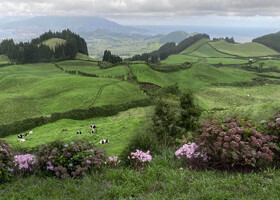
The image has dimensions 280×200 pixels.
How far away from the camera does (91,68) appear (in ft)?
373

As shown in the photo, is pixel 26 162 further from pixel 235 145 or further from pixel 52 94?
pixel 52 94

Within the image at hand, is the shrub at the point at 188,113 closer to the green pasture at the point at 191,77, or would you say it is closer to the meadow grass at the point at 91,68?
the green pasture at the point at 191,77

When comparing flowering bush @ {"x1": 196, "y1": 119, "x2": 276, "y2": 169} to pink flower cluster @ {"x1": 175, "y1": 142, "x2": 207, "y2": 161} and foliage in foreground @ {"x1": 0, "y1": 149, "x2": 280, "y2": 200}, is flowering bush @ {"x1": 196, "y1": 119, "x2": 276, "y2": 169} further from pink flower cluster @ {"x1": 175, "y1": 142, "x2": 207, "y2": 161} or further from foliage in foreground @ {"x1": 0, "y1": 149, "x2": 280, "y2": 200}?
foliage in foreground @ {"x1": 0, "y1": 149, "x2": 280, "y2": 200}

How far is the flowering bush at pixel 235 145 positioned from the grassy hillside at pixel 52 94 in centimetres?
4673

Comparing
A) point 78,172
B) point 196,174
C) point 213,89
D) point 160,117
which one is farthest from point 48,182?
point 213,89

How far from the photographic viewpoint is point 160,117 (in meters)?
21.7

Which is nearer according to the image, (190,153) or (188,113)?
(190,153)

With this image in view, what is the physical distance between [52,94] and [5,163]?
5628 centimetres

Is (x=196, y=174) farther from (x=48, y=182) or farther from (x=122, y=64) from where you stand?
(x=122, y=64)

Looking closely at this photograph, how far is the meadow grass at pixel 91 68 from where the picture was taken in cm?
9266

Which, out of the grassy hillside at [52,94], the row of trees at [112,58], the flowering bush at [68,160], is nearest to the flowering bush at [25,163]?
the flowering bush at [68,160]

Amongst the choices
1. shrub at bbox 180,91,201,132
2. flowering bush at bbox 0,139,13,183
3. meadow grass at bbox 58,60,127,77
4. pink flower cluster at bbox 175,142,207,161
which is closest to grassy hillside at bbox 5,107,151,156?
shrub at bbox 180,91,201,132

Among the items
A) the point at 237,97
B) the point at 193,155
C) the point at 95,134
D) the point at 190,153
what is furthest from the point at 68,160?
the point at 237,97

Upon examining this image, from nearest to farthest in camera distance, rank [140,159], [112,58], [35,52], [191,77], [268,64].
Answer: [140,159], [191,77], [35,52], [112,58], [268,64]
